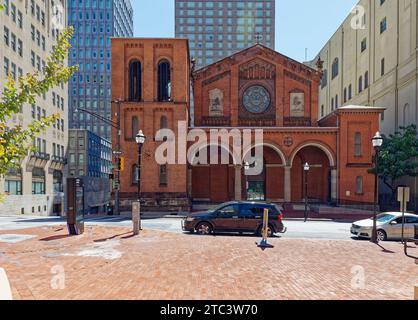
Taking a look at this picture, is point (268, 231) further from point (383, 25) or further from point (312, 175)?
point (383, 25)

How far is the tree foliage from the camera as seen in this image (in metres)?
29.2

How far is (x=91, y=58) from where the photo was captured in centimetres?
9706

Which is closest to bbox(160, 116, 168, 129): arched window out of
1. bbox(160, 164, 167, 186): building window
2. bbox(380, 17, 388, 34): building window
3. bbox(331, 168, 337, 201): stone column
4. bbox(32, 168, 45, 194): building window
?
bbox(160, 164, 167, 186): building window

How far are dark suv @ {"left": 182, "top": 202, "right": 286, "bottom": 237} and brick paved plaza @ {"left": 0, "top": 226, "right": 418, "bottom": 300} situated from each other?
2.37m

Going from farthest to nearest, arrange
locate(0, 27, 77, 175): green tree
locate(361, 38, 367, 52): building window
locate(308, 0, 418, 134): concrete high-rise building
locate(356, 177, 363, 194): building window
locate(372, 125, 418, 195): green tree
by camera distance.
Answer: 1. locate(361, 38, 367, 52): building window
2. locate(308, 0, 418, 134): concrete high-rise building
3. locate(356, 177, 363, 194): building window
4. locate(372, 125, 418, 195): green tree
5. locate(0, 27, 77, 175): green tree

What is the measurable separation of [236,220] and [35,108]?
33.3 metres

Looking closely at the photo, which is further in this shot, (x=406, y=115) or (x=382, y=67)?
(x=382, y=67)

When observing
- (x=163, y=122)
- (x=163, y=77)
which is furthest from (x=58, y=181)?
(x=163, y=77)

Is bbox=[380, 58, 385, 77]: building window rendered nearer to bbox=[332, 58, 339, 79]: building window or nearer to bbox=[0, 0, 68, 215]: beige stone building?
bbox=[332, 58, 339, 79]: building window

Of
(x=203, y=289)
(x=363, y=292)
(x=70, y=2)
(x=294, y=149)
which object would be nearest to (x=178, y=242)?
(x=203, y=289)

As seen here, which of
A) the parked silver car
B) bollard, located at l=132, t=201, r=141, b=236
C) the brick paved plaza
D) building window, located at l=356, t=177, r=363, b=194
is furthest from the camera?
building window, located at l=356, t=177, r=363, b=194

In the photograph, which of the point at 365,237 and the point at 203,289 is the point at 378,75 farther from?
the point at 203,289

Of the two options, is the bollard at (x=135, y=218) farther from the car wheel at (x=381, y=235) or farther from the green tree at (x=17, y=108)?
the car wheel at (x=381, y=235)
